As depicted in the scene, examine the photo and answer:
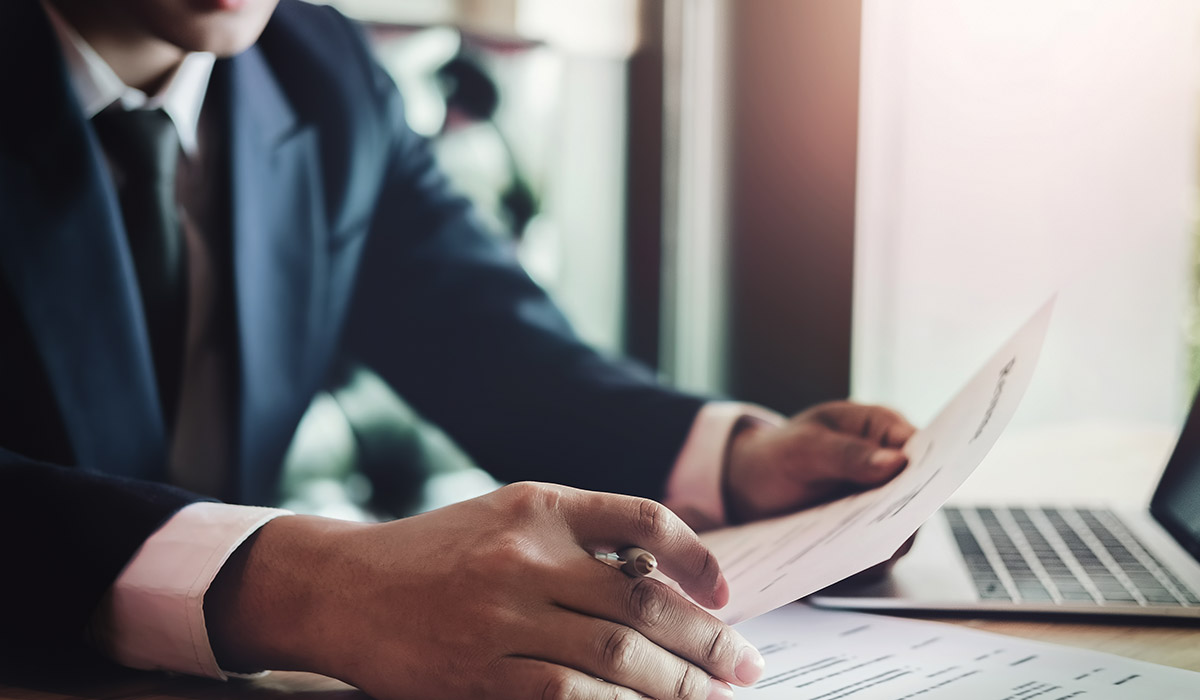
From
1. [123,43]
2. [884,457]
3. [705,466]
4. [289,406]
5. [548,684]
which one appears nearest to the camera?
[548,684]

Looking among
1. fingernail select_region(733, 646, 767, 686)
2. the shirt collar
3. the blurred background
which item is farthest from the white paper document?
the blurred background

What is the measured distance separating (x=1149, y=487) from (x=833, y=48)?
99 centimetres

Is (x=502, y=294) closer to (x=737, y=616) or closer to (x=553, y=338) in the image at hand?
(x=553, y=338)

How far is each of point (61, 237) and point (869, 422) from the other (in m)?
0.59

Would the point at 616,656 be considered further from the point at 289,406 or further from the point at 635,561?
the point at 289,406

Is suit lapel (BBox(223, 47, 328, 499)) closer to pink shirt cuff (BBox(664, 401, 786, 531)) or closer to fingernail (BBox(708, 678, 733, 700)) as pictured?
pink shirt cuff (BBox(664, 401, 786, 531))

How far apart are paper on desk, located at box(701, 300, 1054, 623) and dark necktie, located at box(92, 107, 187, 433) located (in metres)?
0.51

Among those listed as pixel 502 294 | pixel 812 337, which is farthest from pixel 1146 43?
pixel 502 294

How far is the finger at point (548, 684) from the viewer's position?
29 cm

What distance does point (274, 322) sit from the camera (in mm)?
826

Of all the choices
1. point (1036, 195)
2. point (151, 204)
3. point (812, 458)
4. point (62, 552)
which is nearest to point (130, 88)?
point (151, 204)

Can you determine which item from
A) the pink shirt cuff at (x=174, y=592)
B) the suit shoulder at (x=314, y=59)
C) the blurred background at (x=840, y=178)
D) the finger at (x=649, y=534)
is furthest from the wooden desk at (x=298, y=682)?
the blurred background at (x=840, y=178)

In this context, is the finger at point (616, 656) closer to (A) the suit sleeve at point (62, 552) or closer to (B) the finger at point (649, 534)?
(B) the finger at point (649, 534)

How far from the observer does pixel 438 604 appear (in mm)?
315
